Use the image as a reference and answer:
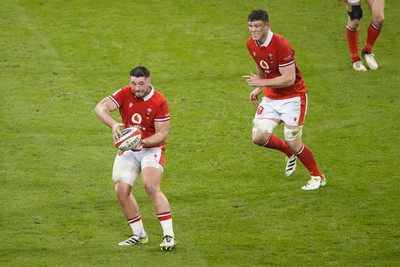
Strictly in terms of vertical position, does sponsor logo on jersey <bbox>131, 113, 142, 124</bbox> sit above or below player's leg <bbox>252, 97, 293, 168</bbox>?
above

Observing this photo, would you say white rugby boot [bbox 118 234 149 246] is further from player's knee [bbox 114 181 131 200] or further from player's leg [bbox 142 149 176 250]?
player's knee [bbox 114 181 131 200]

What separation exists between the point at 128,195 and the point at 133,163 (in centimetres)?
43

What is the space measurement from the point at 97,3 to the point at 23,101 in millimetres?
5243

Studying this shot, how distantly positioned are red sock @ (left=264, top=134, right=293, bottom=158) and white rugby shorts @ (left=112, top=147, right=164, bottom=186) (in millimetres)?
2169

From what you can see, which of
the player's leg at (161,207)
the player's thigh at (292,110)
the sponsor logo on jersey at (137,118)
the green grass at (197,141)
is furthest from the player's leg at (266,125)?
the player's leg at (161,207)

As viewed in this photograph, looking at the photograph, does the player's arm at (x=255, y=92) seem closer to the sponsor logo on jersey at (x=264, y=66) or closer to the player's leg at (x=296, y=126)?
the sponsor logo on jersey at (x=264, y=66)

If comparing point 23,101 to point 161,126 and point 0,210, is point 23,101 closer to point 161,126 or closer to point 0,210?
point 0,210

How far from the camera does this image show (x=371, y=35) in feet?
58.9

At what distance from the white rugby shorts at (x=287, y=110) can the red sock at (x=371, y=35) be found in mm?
4741

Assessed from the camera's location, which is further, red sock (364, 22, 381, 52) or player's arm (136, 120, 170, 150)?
red sock (364, 22, 381, 52)

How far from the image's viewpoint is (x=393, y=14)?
2088cm

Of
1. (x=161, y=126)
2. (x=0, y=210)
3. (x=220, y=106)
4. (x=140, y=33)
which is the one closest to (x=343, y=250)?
(x=161, y=126)

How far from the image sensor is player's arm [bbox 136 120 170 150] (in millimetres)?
11785

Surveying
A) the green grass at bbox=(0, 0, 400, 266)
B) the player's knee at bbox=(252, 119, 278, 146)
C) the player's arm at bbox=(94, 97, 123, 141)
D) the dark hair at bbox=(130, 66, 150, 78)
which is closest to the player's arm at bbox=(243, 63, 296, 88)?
the player's knee at bbox=(252, 119, 278, 146)
